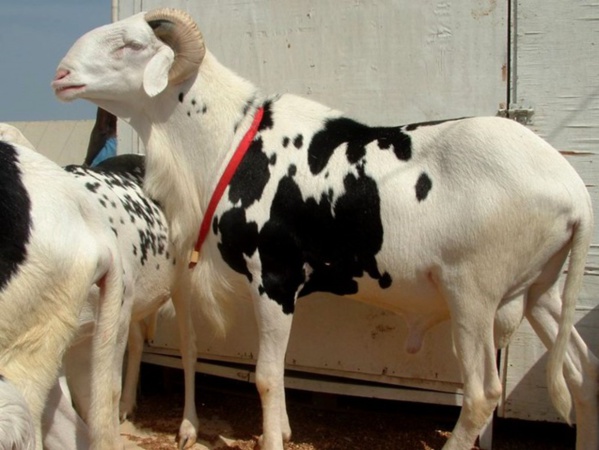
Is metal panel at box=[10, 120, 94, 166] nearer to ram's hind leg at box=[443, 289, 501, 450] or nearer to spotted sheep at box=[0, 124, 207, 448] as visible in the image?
spotted sheep at box=[0, 124, 207, 448]

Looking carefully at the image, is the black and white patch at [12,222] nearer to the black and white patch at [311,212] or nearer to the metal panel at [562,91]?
the black and white patch at [311,212]

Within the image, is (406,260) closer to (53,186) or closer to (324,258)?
(324,258)

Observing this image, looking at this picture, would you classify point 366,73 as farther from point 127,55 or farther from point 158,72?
point 127,55

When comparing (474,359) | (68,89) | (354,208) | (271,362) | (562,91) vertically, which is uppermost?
(68,89)

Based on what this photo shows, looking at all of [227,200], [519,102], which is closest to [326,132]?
[227,200]

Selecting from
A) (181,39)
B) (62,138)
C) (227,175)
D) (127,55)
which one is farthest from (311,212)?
(62,138)

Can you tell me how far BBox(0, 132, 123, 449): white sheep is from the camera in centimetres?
272

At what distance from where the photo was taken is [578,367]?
14.2ft

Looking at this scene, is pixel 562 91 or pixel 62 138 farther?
Result: pixel 62 138

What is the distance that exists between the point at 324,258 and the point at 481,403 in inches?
45.5

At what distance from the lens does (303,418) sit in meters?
5.63

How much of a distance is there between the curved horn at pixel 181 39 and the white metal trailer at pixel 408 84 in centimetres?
104

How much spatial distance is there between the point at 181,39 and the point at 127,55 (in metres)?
0.36

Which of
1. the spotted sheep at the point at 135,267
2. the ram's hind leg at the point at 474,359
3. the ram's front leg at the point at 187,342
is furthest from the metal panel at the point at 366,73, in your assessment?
the ram's hind leg at the point at 474,359
